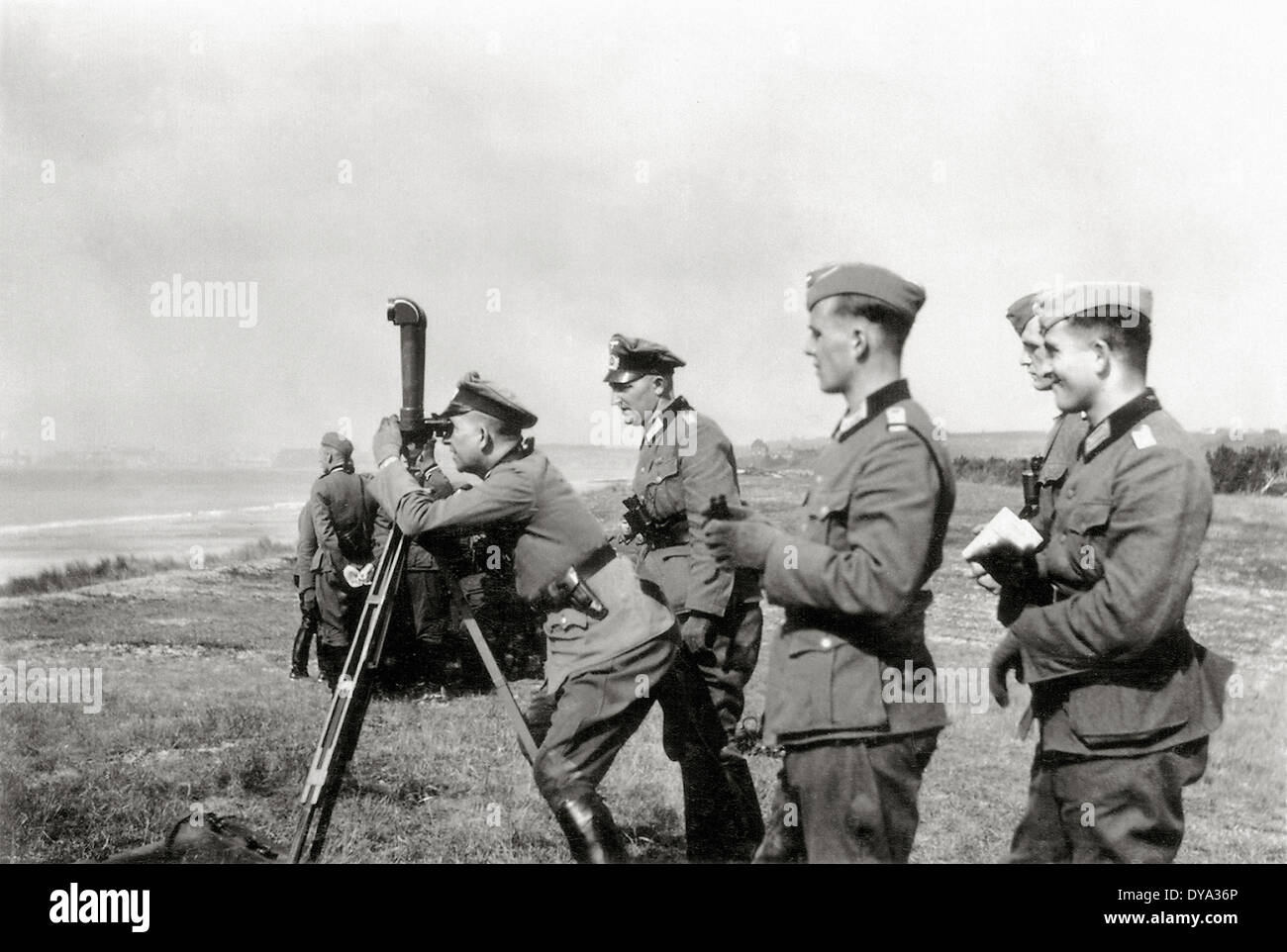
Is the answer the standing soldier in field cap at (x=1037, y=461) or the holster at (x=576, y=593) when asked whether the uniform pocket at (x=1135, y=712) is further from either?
the holster at (x=576, y=593)

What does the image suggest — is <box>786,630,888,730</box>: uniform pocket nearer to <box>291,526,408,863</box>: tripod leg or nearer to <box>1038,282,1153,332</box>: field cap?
<box>1038,282,1153,332</box>: field cap

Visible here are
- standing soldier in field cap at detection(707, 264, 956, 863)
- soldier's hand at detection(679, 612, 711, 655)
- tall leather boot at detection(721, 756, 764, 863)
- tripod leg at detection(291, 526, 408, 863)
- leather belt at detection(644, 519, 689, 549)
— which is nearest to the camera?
standing soldier in field cap at detection(707, 264, 956, 863)

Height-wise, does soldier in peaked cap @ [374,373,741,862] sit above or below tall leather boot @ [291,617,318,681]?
above

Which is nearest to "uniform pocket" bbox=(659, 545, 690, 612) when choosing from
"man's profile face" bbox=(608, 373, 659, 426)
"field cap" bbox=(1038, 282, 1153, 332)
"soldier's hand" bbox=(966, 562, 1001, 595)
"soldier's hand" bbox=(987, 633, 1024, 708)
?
"man's profile face" bbox=(608, 373, 659, 426)

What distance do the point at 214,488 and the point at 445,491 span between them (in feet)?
251

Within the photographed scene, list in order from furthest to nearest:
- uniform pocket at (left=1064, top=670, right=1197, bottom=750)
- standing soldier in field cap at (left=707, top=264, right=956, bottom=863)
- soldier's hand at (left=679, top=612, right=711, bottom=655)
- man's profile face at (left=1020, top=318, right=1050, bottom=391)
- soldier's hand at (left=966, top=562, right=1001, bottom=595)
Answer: soldier's hand at (left=679, top=612, right=711, bottom=655) < man's profile face at (left=1020, top=318, right=1050, bottom=391) < soldier's hand at (left=966, top=562, right=1001, bottom=595) < uniform pocket at (left=1064, top=670, right=1197, bottom=750) < standing soldier in field cap at (left=707, top=264, right=956, bottom=863)

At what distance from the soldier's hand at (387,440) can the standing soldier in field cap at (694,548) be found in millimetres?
1507

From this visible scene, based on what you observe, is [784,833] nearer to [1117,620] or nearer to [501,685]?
[1117,620]

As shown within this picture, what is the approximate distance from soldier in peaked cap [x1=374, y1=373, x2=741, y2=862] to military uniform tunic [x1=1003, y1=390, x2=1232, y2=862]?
151 centimetres

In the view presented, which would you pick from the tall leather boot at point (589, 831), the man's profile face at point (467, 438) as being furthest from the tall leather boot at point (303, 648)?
the tall leather boot at point (589, 831)

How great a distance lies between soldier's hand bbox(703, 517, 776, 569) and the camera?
3.13m

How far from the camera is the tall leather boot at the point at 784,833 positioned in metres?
3.28

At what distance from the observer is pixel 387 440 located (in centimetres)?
431

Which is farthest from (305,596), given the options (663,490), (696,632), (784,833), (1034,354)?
(784,833)
